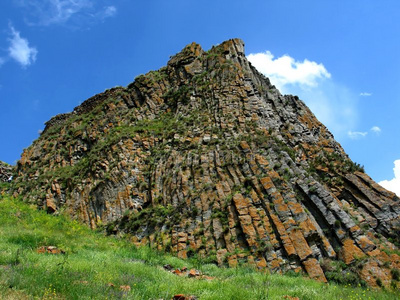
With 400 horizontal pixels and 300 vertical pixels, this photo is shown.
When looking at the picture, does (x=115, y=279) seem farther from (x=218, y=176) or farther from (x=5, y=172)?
(x=5, y=172)

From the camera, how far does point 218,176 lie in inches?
641

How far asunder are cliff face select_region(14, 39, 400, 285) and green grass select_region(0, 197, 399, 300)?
1778mm

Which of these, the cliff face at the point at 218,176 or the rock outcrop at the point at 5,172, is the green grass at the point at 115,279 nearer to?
the cliff face at the point at 218,176

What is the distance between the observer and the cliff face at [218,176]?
41.9 ft

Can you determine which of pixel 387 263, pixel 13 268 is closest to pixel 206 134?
pixel 387 263

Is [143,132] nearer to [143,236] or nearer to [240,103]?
[240,103]

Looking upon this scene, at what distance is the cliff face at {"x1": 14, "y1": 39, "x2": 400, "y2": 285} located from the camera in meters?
12.8

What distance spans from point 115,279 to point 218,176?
29.9 ft

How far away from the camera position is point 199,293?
25.1 ft

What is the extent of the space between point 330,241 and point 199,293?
750 cm

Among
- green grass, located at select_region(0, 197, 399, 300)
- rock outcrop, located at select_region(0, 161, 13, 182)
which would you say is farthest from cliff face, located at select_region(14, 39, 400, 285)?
rock outcrop, located at select_region(0, 161, 13, 182)

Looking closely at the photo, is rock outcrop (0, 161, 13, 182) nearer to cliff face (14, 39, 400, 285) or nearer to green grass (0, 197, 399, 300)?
cliff face (14, 39, 400, 285)

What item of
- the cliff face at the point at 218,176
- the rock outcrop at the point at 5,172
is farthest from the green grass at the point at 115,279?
the rock outcrop at the point at 5,172

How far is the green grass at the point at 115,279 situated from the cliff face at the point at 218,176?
1.78 m
